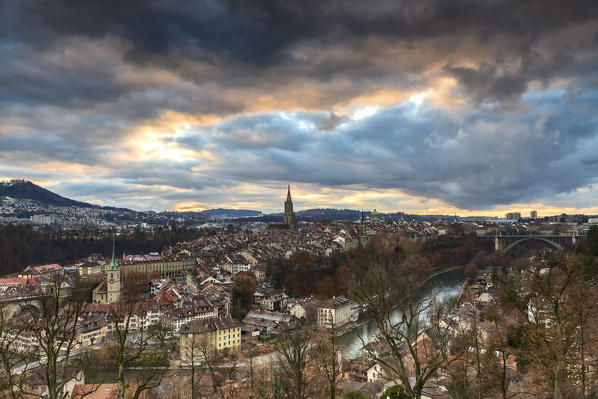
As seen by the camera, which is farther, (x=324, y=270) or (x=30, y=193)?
(x=30, y=193)

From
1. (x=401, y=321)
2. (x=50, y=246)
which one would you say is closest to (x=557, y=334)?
(x=401, y=321)

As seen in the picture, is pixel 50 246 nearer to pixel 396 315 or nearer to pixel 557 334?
pixel 396 315

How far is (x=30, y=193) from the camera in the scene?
171 m

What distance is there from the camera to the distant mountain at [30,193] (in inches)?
6491

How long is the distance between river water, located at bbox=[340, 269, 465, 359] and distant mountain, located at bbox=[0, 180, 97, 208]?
17179cm

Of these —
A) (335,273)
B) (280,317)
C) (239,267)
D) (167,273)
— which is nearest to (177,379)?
(280,317)

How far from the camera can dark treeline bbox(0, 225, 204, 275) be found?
4862cm

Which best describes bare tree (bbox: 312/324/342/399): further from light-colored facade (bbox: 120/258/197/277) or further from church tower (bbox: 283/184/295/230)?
church tower (bbox: 283/184/295/230)

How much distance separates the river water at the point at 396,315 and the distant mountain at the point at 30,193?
172m

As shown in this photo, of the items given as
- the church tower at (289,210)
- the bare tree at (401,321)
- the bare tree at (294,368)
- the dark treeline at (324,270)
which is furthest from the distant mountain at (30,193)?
the bare tree at (401,321)

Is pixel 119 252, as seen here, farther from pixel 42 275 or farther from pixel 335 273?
pixel 335 273

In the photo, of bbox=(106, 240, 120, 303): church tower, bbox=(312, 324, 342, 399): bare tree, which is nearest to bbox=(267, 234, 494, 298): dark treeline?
bbox=(312, 324, 342, 399): bare tree

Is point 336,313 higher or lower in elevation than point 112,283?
lower

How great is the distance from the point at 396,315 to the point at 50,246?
48270mm
